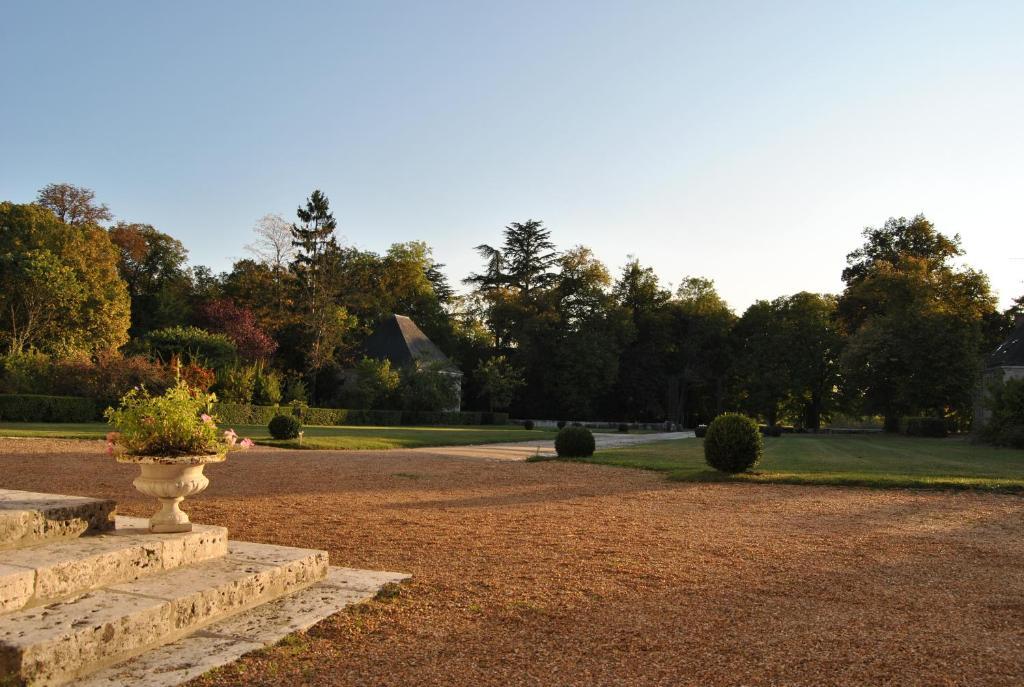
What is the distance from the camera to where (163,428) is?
5.07 meters

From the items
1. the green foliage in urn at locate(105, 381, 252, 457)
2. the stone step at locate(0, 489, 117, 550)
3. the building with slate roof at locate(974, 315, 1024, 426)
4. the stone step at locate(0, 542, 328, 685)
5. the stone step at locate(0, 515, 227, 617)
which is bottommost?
the stone step at locate(0, 542, 328, 685)

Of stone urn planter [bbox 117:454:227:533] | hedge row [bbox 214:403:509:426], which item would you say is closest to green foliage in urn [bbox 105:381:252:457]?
stone urn planter [bbox 117:454:227:533]

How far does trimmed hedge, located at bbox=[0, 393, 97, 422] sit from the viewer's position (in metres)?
23.3

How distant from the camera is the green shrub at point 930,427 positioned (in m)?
38.4

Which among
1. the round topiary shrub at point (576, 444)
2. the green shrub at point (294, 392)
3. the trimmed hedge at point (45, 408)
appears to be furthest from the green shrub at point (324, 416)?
the round topiary shrub at point (576, 444)

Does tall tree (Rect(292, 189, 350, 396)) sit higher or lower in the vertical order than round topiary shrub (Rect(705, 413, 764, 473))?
higher

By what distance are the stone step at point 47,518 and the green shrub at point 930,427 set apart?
42063 millimetres

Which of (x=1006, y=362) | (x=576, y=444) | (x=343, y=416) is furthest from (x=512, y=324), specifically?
(x=576, y=444)

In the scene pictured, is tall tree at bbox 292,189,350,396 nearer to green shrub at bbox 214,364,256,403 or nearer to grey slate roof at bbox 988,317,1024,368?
green shrub at bbox 214,364,256,403

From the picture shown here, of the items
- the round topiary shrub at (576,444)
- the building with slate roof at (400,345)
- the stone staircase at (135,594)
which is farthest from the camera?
the building with slate roof at (400,345)

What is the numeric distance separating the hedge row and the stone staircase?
21.4 metres

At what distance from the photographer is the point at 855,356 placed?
37344 millimetres

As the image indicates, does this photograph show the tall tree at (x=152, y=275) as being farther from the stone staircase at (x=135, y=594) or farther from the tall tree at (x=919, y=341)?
the stone staircase at (x=135, y=594)

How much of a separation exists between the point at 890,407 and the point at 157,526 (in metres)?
41.3
